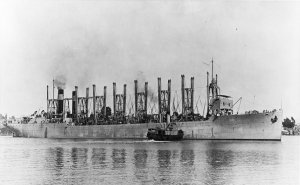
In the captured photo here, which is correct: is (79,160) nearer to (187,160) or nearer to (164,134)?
(187,160)

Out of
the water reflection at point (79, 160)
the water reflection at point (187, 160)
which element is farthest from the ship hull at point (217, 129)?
the water reflection at point (79, 160)

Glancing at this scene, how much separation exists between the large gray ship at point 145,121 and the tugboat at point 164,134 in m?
1.80

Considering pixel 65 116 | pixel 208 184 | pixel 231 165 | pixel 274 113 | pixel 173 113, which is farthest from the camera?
pixel 65 116

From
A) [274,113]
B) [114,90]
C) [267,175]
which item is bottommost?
[267,175]

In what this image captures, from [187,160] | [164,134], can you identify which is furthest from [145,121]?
[187,160]

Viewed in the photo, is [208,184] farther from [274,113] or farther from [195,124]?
[195,124]

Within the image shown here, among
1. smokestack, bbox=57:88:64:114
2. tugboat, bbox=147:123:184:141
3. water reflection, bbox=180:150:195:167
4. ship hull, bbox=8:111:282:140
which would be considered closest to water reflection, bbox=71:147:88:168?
water reflection, bbox=180:150:195:167

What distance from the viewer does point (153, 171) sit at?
20.1 metres

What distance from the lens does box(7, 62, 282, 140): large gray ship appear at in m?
56.7

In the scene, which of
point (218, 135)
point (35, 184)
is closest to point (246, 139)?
point (218, 135)

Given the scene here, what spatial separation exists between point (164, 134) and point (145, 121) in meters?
12.2

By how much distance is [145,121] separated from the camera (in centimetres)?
7194

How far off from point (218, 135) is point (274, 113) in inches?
329

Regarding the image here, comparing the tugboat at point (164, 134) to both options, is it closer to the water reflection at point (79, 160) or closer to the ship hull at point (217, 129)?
the ship hull at point (217, 129)
